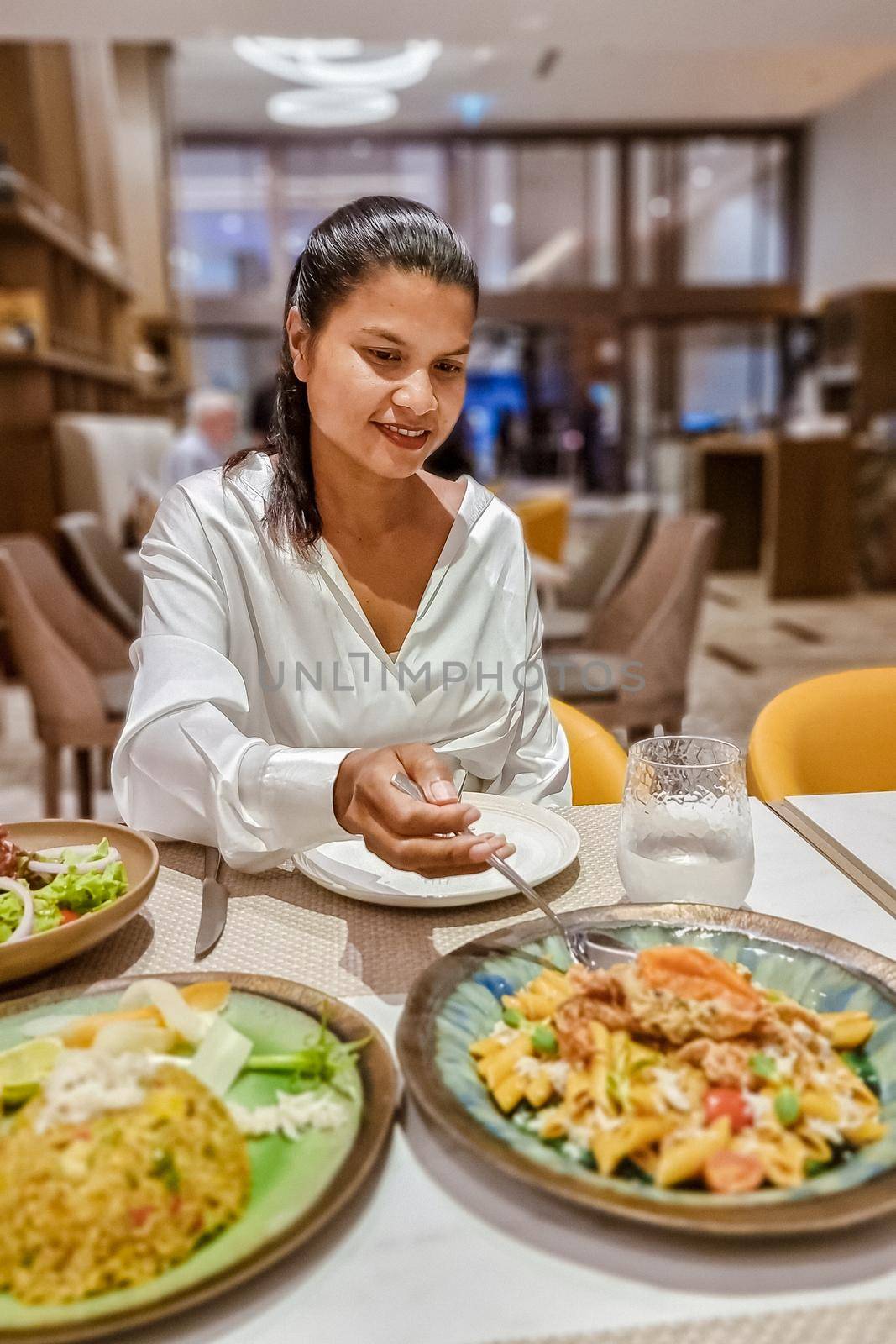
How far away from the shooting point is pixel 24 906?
0.89m

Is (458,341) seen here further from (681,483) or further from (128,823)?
(681,483)

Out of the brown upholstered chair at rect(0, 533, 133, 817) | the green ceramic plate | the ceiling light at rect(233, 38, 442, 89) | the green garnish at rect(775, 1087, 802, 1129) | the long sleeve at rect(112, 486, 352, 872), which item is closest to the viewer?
the green ceramic plate

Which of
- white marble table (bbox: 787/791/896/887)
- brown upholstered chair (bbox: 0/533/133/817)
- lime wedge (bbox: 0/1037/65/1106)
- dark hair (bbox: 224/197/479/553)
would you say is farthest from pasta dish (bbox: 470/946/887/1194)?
brown upholstered chair (bbox: 0/533/133/817)

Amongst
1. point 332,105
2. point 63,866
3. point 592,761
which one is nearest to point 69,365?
point 592,761

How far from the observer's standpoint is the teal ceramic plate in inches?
21.1

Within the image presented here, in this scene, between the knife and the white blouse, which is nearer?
the knife

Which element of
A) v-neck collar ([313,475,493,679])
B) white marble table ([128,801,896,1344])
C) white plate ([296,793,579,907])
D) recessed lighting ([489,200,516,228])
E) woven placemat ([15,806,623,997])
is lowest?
woven placemat ([15,806,623,997])

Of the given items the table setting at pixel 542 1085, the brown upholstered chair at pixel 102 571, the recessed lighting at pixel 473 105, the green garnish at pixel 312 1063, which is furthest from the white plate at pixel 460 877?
the recessed lighting at pixel 473 105

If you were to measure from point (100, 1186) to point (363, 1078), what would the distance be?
175 millimetres

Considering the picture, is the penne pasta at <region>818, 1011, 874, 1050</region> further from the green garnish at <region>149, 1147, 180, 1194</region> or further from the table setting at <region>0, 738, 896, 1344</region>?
the green garnish at <region>149, 1147, 180, 1194</region>

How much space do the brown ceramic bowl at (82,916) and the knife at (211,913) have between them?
6 centimetres

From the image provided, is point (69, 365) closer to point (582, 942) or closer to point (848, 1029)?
point (582, 942)

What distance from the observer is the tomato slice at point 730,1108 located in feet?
1.97

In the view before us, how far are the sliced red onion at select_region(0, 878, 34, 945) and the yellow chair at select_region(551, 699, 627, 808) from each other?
0.80 m
